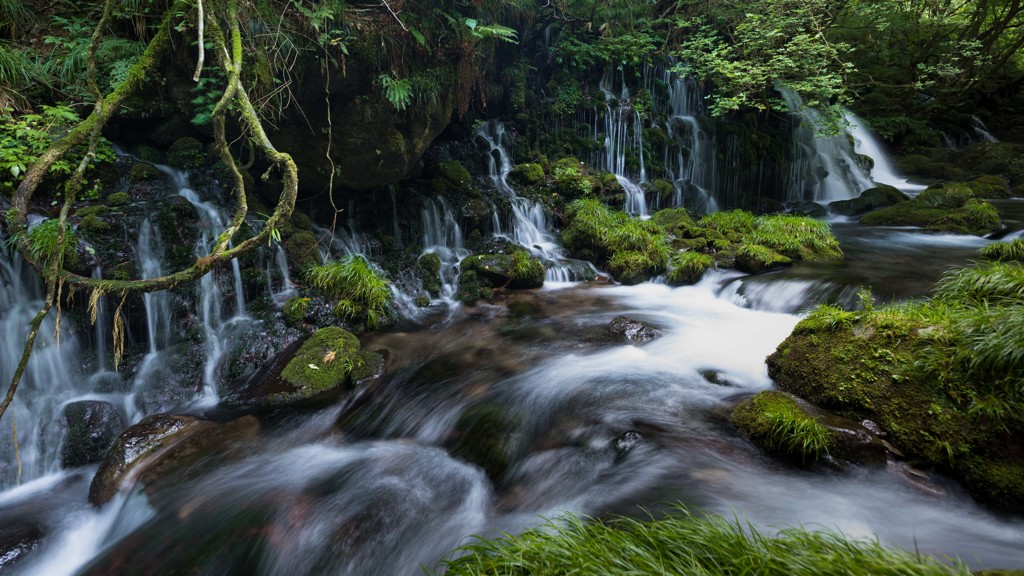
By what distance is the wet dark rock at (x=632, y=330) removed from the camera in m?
6.18

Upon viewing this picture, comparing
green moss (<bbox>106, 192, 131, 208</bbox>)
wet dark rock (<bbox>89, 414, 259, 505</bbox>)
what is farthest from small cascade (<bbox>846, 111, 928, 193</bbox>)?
green moss (<bbox>106, 192, 131, 208</bbox>)

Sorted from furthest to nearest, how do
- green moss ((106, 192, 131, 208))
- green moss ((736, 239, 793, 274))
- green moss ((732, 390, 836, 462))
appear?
green moss ((736, 239, 793, 274))
green moss ((106, 192, 131, 208))
green moss ((732, 390, 836, 462))

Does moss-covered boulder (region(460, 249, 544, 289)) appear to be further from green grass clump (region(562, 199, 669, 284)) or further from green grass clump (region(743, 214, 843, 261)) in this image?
green grass clump (region(743, 214, 843, 261))

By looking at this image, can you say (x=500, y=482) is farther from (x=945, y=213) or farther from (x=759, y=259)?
(x=945, y=213)

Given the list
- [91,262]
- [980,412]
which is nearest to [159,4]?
[91,262]

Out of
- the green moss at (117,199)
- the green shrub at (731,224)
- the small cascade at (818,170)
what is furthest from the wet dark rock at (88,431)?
the small cascade at (818,170)

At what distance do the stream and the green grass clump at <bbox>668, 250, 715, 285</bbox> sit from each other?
97.2 inches

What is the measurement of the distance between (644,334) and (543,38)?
11359 mm

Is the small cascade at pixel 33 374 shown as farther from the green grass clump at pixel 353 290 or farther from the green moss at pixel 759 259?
the green moss at pixel 759 259

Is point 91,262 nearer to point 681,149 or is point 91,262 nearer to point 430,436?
point 430,436

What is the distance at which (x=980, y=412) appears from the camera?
293cm

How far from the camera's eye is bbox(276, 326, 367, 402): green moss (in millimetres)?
5480

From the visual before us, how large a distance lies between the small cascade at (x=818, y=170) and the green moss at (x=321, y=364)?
1458 centimetres

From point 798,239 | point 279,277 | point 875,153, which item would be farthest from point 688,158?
point 279,277
